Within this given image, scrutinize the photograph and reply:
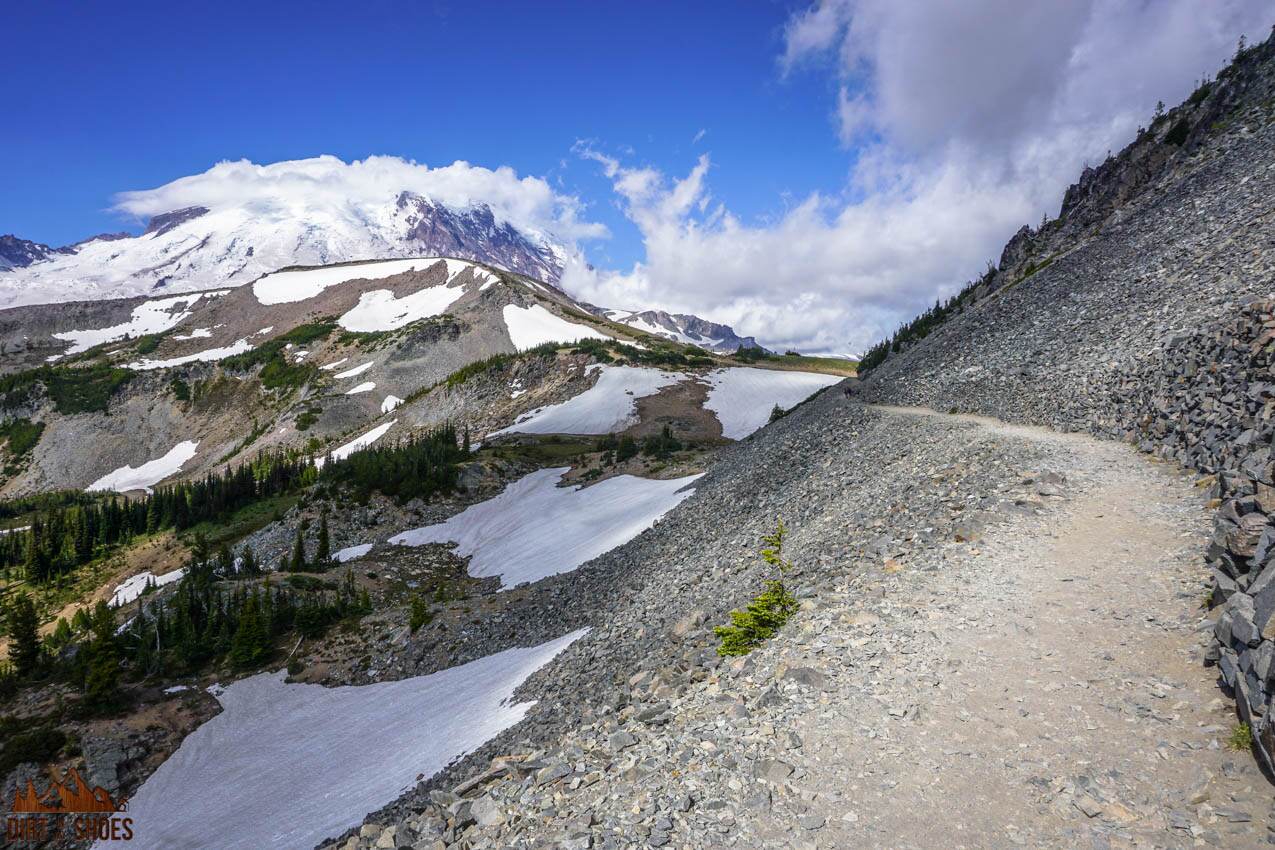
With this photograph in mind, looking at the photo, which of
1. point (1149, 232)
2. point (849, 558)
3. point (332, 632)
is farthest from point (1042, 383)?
point (332, 632)

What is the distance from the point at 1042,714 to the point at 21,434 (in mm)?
247810

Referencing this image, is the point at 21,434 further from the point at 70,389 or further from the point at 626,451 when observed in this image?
the point at 626,451

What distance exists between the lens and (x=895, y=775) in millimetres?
7125

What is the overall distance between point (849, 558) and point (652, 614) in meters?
7.88

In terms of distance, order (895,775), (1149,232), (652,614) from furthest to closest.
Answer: (1149,232)
(652,614)
(895,775)

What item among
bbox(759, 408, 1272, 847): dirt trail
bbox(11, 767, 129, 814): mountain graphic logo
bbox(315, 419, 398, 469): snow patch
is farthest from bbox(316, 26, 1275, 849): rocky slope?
bbox(315, 419, 398, 469): snow patch

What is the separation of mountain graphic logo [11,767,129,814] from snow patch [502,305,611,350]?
5856 inches

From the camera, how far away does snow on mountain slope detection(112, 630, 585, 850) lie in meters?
20.2

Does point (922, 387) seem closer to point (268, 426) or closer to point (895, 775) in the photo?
point (895, 775)

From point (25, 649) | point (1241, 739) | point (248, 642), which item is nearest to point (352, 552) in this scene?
point (248, 642)

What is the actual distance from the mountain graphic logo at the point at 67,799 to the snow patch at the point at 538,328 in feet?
488

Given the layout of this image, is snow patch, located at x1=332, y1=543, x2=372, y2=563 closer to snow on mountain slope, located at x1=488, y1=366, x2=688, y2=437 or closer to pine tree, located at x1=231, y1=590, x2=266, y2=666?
pine tree, located at x1=231, y1=590, x2=266, y2=666

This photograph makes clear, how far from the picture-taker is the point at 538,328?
182500 mm

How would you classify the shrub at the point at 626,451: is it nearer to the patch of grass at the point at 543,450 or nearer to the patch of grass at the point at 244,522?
the patch of grass at the point at 543,450
